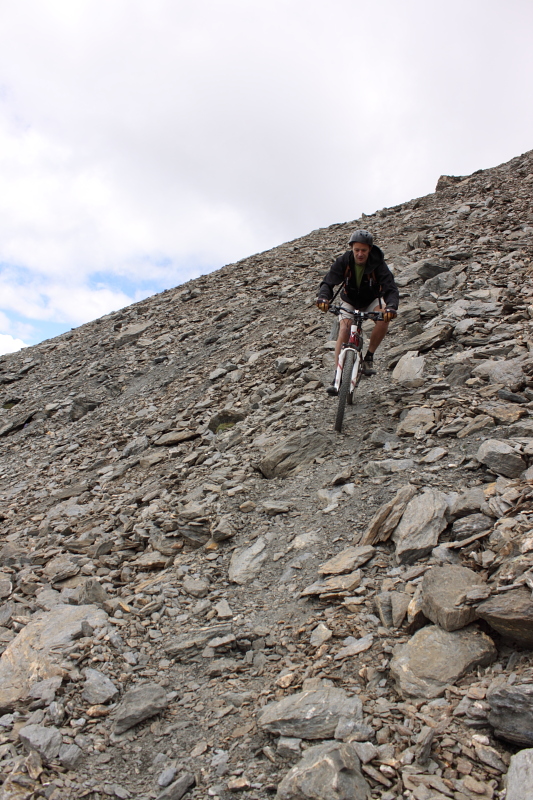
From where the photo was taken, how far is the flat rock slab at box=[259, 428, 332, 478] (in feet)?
21.5

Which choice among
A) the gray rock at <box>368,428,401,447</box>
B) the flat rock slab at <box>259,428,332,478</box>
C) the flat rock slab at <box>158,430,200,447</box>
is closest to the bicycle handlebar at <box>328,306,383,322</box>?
the gray rock at <box>368,428,401,447</box>

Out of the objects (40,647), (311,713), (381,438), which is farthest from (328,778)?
(381,438)

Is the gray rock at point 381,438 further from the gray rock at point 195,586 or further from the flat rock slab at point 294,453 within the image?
the gray rock at point 195,586

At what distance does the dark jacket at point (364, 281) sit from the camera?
275 inches

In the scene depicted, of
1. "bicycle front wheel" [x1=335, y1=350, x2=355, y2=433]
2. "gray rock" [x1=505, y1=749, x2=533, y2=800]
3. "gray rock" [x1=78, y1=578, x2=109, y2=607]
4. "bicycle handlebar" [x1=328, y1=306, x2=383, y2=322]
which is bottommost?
"gray rock" [x1=505, y1=749, x2=533, y2=800]

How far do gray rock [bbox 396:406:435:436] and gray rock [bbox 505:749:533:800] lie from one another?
13.6 ft

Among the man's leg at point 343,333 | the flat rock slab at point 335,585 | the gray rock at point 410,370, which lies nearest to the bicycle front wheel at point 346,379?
the man's leg at point 343,333

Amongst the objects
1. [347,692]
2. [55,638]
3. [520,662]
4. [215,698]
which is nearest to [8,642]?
[55,638]

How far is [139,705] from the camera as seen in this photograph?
11.3ft

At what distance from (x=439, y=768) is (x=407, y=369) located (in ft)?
21.0

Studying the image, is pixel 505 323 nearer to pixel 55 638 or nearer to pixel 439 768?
pixel 439 768

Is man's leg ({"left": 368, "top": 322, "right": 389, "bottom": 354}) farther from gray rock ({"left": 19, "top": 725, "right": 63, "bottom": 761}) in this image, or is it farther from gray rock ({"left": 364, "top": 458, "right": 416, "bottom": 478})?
gray rock ({"left": 19, "top": 725, "right": 63, "bottom": 761})

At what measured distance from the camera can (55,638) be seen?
423 centimetres

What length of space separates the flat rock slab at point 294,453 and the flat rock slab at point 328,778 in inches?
158
